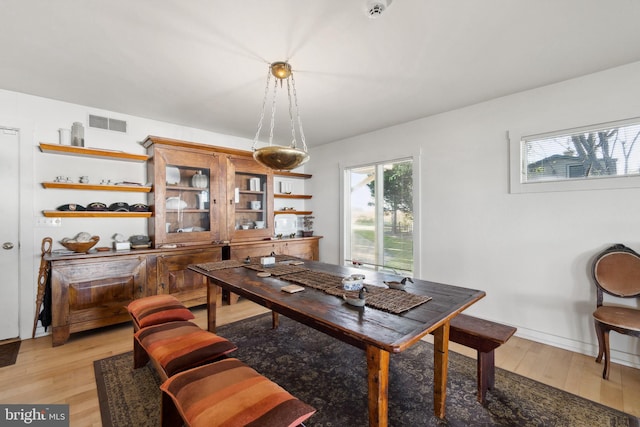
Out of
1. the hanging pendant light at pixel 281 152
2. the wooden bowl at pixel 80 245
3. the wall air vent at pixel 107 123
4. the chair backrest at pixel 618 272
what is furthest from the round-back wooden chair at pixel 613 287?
the wall air vent at pixel 107 123

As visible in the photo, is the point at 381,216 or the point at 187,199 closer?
the point at 187,199

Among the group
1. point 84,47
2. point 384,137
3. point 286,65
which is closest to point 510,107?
point 384,137

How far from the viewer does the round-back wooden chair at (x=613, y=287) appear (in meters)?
2.10

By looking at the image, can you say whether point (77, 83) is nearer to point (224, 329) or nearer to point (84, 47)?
point (84, 47)

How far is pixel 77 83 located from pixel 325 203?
3.51m

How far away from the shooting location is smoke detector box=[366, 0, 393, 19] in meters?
1.57

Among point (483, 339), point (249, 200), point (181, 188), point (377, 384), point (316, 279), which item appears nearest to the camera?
point (377, 384)

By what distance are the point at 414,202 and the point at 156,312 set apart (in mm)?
3085

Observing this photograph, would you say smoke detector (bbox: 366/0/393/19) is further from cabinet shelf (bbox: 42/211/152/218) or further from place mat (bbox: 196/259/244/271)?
cabinet shelf (bbox: 42/211/152/218)

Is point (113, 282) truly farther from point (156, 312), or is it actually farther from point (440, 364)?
point (440, 364)

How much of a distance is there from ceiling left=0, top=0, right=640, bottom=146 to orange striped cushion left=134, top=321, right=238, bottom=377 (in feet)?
6.63

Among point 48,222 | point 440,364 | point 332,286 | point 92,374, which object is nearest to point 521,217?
point 440,364

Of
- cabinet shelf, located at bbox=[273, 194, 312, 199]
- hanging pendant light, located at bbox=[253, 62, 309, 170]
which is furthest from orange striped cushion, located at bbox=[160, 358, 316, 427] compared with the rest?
cabinet shelf, located at bbox=[273, 194, 312, 199]

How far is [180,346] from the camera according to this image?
1628mm
